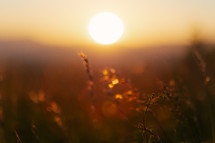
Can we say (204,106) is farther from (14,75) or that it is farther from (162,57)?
(14,75)

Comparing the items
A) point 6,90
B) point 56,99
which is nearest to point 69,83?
point 56,99

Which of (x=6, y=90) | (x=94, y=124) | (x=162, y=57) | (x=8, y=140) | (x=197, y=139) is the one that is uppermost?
(x=6, y=90)

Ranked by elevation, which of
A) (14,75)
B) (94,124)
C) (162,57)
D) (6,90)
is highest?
(14,75)

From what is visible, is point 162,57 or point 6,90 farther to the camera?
point 6,90

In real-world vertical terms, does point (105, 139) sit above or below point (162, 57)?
below

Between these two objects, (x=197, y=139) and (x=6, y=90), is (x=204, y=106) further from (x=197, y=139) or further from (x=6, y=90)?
(x=6, y=90)

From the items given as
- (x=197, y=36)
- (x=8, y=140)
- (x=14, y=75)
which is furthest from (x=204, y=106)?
(x=197, y=36)

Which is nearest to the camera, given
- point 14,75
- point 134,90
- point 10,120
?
point 134,90

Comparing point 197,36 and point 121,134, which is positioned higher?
point 197,36

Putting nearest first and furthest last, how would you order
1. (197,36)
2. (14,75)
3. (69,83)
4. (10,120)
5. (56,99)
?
(10,120)
(56,99)
(14,75)
(69,83)
(197,36)
